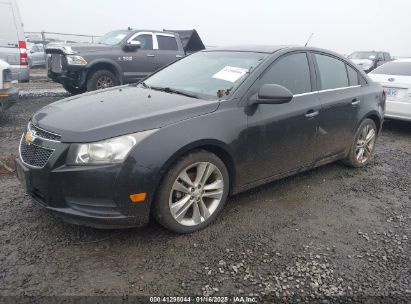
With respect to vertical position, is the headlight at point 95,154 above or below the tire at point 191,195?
above

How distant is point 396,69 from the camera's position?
23.6ft

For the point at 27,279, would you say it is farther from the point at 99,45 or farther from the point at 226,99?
the point at 99,45

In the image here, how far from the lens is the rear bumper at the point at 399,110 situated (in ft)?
21.4

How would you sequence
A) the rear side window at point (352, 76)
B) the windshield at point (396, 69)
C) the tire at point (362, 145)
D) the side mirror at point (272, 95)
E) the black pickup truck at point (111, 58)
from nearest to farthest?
the side mirror at point (272, 95) → the rear side window at point (352, 76) → the tire at point (362, 145) → the windshield at point (396, 69) → the black pickup truck at point (111, 58)

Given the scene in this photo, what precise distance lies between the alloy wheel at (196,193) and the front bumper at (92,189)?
298 millimetres

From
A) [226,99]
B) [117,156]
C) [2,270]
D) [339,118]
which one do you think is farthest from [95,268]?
[339,118]

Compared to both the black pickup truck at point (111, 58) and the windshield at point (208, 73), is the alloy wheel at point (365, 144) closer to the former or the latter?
the windshield at point (208, 73)

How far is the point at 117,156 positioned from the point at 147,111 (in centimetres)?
51

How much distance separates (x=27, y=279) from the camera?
7.75 feet

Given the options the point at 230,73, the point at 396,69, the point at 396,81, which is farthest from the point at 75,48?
the point at 396,69

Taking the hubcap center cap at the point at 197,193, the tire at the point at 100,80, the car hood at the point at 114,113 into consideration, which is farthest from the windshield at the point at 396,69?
the tire at the point at 100,80

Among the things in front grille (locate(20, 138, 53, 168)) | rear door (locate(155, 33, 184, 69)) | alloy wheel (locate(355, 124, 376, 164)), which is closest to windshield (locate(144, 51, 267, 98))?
front grille (locate(20, 138, 53, 168))

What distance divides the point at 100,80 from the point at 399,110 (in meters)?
6.60

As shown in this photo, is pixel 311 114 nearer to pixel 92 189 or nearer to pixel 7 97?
pixel 92 189
